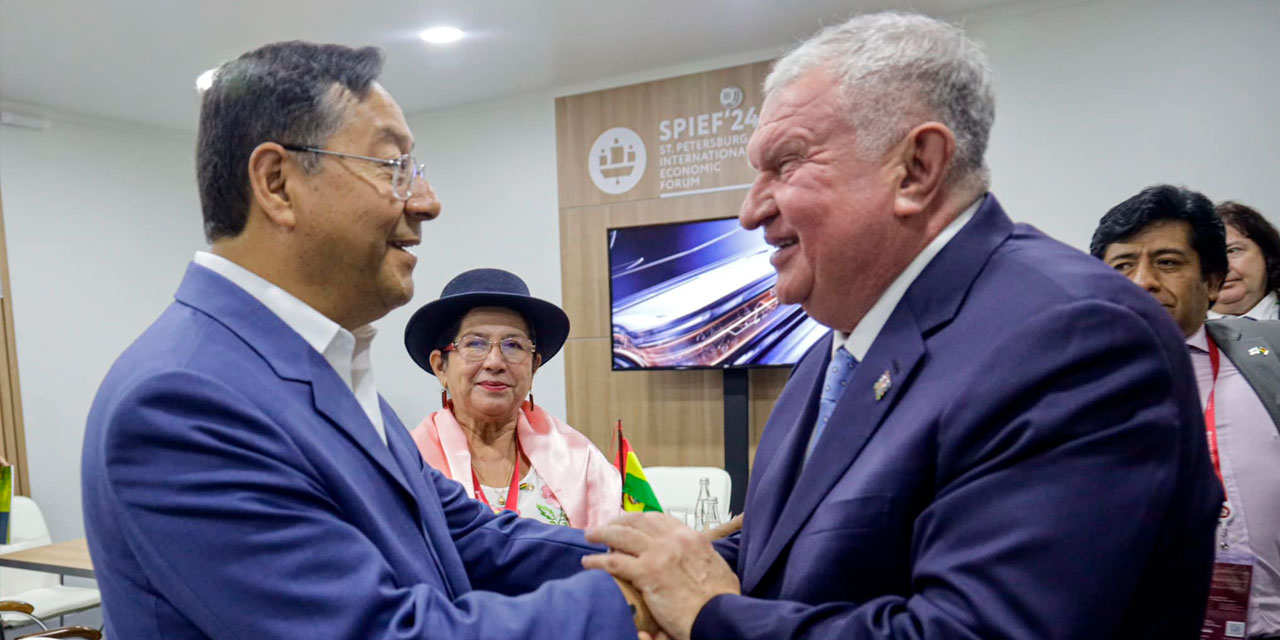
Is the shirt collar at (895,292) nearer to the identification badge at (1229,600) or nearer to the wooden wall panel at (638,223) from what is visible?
the identification badge at (1229,600)

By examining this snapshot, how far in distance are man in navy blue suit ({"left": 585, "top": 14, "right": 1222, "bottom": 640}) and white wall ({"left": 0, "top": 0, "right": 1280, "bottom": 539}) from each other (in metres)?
3.85

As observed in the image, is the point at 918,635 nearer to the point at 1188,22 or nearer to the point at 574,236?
the point at 1188,22

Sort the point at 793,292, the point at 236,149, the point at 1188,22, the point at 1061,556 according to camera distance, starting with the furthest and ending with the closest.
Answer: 1. the point at 1188,22
2. the point at 793,292
3. the point at 236,149
4. the point at 1061,556

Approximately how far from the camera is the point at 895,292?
3.96ft

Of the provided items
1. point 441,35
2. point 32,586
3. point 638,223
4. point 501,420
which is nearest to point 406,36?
point 441,35

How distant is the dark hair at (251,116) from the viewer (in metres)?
1.19

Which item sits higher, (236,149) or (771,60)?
(771,60)

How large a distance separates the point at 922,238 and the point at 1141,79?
13.2ft

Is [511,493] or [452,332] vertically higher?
[452,332]

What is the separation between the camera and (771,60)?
534cm

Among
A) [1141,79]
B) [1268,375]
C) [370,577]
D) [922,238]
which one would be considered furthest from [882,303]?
[1141,79]

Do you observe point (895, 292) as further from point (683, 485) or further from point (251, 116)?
point (683, 485)

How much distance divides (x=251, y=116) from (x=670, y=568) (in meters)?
0.84

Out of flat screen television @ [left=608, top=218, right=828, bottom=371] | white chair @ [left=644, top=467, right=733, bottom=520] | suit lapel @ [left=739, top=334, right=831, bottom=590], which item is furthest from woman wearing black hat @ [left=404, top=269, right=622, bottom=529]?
flat screen television @ [left=608, top=218, right=828, bottom=371]
